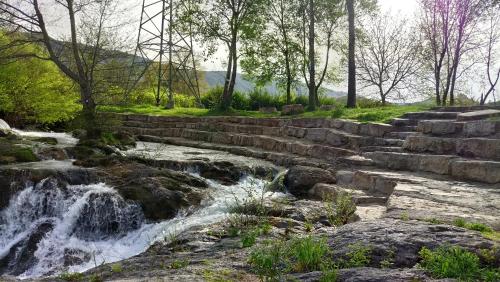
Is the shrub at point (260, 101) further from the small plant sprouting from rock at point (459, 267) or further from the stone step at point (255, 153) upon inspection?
the small plant sprouting from rock at point (459, 267)

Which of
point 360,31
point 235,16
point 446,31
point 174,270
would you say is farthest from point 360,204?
point 360,31

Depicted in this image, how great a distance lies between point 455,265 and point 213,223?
3.68 m

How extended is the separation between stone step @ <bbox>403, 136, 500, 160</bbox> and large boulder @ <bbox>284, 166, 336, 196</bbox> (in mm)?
1831

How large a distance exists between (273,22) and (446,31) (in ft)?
26.5

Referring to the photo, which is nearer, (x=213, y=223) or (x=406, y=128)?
(x=213, y=223)

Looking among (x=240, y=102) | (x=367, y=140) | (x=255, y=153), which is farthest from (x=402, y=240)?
(x=240, y=102)

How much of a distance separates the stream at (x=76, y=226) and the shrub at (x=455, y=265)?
323 centimetres

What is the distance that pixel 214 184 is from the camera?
9.63 m

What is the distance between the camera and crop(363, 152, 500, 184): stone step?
22.7 ft

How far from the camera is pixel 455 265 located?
9.34 feet

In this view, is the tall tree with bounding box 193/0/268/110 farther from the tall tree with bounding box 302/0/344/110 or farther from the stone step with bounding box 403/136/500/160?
the stone step with bounding box 403/136/500/160

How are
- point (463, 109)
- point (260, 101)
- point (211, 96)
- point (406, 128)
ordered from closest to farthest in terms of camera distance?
point (406, 128) < point (463, 109) < point (260, 101) < point (211, 96)

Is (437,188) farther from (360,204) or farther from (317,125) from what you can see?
(317,125)

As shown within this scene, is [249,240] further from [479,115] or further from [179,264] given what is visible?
[479,115]
